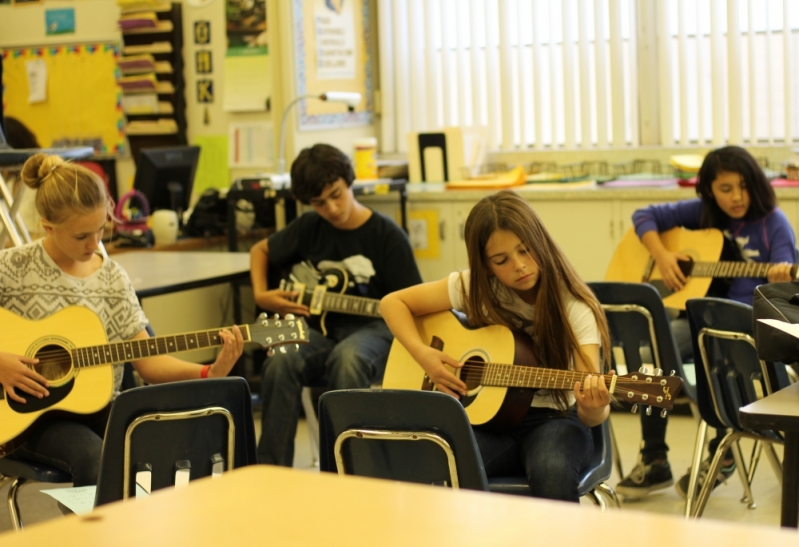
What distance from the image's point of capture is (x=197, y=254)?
14.1 ft

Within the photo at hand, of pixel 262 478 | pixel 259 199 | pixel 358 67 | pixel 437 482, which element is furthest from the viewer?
pixel 358 67

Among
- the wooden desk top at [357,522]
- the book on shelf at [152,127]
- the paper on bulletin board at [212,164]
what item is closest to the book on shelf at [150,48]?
the book on shelf at [152,127]

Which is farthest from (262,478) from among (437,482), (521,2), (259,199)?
(521,2)

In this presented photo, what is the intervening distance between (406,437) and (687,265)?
6.24ft

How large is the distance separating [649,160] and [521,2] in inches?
40.2

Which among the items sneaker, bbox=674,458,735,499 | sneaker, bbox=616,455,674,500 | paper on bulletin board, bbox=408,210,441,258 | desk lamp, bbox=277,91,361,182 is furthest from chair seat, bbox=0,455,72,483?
paper on bulletin board, bbox=408,210,441,258

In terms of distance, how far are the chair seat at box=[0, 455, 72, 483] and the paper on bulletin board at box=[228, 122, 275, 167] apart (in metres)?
3.17

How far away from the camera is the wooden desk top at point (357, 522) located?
1.10m

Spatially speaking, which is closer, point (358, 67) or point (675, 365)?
point (675, 365)

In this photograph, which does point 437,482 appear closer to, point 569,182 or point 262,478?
point 262,478

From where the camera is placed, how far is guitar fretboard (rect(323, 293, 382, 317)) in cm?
349

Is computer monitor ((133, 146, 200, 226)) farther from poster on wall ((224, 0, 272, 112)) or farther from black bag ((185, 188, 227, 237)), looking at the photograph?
poster on wall ((224, 0, 272, 112))

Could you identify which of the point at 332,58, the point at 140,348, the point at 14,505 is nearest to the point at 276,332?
the point at 140,348

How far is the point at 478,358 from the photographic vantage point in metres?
2.54
